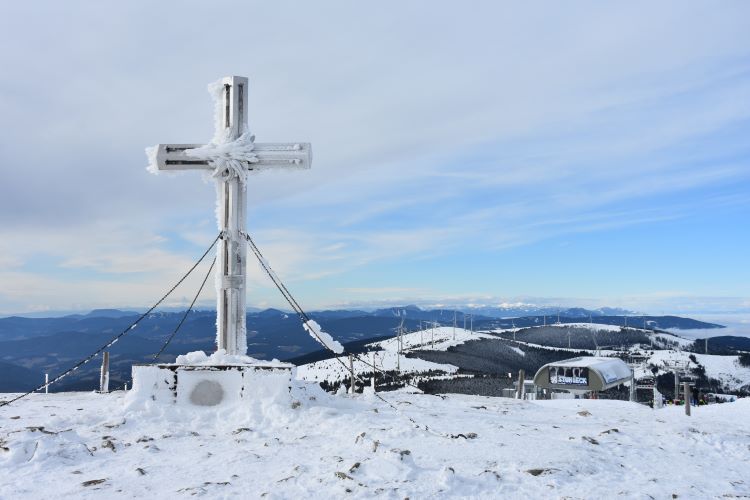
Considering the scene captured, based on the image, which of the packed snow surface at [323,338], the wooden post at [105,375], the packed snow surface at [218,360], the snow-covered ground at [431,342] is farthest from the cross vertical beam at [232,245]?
the snow-covered ground at [431,342]

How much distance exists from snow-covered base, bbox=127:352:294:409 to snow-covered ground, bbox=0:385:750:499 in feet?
1.09

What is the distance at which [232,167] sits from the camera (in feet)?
38.6

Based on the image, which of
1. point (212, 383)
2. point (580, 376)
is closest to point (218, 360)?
point (212, 383)

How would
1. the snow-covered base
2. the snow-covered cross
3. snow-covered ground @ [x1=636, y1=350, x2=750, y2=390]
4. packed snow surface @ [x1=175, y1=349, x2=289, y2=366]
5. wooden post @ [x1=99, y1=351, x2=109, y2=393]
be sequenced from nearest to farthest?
the snow-covered base < packed snow surface @ [x1=175, y1=349, x2=289, y2=366] < the snow-covered cross < wooden post @ [x1=99, y1=351, x2=109, y2=393] < snow-covered ground @ [x1=636, y1=350, x2=750, y2=390]

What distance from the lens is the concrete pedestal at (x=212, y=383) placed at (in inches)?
410

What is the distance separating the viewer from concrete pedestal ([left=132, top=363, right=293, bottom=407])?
1042 cm

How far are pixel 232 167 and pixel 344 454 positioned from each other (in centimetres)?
708

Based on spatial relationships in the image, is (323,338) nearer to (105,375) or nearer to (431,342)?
(105,375)

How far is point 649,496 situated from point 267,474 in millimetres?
5257

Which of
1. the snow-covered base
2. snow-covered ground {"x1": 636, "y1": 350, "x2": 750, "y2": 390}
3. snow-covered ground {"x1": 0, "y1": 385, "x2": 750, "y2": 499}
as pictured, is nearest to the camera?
snow-covered ground {"x1": 0, "y1": 385, "x2": 750, "y2": 499}

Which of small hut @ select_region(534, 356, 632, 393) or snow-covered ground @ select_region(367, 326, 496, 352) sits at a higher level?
small hut @ select_region(534, 356, 632, 393)

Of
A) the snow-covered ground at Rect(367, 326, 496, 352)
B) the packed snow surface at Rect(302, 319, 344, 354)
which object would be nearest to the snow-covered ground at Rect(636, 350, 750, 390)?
the snow-covered ground at Rect(367, 326, 496, 352)

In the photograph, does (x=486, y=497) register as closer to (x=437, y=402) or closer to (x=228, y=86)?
(x=437, y=402)

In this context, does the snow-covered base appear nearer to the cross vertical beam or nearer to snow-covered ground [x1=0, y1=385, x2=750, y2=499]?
snow-covered ground [x1=0, y1=385, x2=750, y2=499]
